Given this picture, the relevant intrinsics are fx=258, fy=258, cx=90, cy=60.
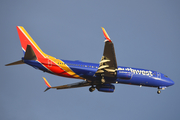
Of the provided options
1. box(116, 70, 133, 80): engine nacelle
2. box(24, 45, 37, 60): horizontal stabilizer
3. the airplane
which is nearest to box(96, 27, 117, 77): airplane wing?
the airplane

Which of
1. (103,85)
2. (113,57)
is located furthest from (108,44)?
(103,85)

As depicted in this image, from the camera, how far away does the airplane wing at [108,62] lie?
117 feet

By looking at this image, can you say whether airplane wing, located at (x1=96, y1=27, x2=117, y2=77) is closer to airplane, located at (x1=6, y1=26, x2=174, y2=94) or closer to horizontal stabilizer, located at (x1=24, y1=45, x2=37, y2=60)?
airplane, located at (x1=6, y1=26, x2=174, y2=94)

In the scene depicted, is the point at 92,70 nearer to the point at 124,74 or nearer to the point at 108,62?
the point at 108,62

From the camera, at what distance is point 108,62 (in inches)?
1526

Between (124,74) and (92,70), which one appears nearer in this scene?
(124,74)

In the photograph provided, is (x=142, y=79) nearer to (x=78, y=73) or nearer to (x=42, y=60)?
(x=78, y=73)

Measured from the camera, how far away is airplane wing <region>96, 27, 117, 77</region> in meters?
35.7

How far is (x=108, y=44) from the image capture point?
3509cm


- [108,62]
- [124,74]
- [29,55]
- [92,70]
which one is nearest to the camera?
[29,55]

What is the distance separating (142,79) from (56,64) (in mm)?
14766

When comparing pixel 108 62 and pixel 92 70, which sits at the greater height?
pixel 108 62

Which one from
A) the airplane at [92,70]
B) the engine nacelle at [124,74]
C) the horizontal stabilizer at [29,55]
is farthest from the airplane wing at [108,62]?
the horizontal stabilizer at [29,55]

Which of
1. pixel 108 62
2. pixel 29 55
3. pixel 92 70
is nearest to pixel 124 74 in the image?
pixel 108 62
